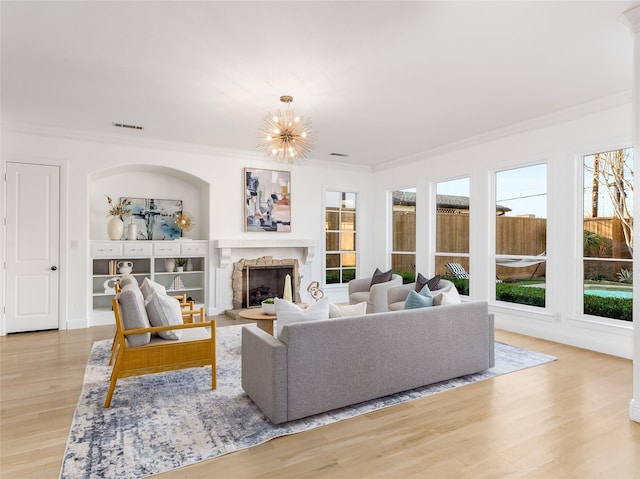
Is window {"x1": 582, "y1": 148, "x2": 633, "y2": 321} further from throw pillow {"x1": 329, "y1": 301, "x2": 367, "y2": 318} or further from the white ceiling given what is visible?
throw pillow {"x1": 329, "y1": 301, "x2": 367, "y2": 318}

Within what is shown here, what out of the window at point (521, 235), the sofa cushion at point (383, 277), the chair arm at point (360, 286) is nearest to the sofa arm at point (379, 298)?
the sofa cushion at point (383, 277)

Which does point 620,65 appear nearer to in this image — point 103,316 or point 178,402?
point 178,402

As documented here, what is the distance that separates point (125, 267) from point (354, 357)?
14.9ft

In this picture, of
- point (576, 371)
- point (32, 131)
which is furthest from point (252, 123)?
point (576, 371)

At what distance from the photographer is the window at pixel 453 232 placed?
6121 mm

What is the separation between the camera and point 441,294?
3.54 meters

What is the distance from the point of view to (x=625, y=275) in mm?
4195

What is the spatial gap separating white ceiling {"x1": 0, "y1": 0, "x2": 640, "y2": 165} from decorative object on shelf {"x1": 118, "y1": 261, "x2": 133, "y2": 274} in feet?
6.97

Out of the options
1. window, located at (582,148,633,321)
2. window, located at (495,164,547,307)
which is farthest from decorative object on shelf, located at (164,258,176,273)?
window, located at (582,148,633,321)

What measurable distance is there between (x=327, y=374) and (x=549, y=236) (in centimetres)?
370

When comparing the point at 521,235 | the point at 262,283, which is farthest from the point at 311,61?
the point at 262,283

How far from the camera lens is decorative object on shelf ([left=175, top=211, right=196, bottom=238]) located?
6.46 meters

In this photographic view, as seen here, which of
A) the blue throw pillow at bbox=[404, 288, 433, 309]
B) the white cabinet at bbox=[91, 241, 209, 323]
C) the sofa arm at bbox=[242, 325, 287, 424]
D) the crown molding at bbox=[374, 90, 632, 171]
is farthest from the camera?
the white cabinet at bbox=[91, 241, 209, 323]

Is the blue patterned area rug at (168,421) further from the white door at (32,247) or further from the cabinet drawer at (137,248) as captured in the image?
the cabinet drawer at (137,248)
